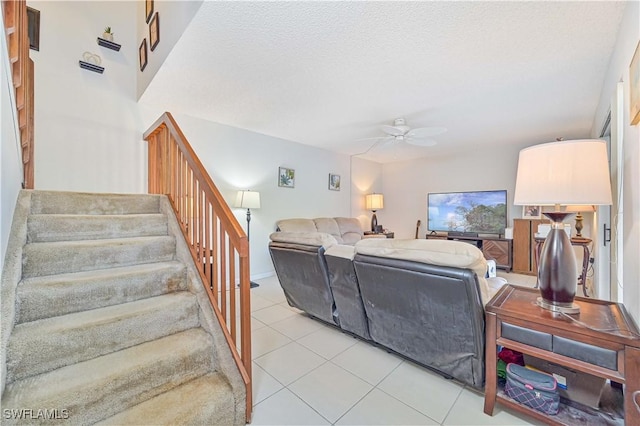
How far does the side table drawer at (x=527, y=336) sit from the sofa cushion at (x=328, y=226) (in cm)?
373

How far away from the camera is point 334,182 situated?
5934 millimetres

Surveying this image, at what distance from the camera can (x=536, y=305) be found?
4.82ft

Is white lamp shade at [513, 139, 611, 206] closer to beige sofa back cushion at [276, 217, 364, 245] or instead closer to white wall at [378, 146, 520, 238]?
beige sofa back cushion at [276, 217, 364, 245]

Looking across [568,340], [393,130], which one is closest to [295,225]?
[393,130]

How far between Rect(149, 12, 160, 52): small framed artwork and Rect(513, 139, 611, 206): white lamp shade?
10.6ft

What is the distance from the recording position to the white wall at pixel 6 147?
1244 millimetres

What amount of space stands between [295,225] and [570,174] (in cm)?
373

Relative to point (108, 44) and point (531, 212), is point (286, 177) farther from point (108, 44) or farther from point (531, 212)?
point (531, 212)

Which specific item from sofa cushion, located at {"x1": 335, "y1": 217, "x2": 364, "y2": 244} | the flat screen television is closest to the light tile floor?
sofa cushion, located at {"x1": 335, "y1": 217, "x2": 364, "y2": 244}

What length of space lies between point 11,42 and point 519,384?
311cm

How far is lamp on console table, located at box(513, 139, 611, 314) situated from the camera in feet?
4.18

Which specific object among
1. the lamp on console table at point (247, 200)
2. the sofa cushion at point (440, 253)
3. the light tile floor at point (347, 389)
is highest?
the lamp on console table at point (247, 200)

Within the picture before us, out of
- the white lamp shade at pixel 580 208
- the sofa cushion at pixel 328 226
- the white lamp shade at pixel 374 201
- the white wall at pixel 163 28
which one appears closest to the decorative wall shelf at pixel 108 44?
the white wall at pixel 163 28

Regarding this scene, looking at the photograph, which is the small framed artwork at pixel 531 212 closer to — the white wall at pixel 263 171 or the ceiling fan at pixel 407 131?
the ceiling fan at pixel 407 131
